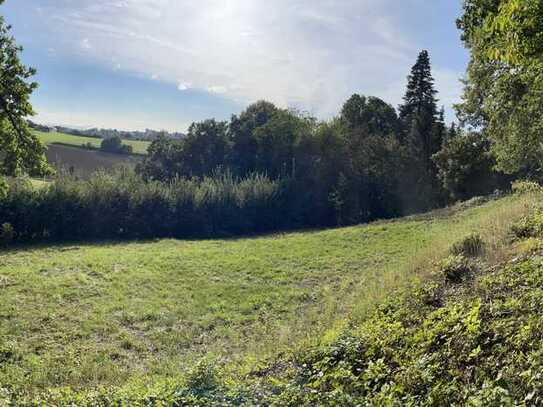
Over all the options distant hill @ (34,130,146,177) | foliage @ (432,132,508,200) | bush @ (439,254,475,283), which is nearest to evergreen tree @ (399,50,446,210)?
foliage @ (432,132,508,200)

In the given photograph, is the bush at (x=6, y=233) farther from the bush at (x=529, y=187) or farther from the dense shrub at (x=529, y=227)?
the dense shrub at (x=529, y=227)

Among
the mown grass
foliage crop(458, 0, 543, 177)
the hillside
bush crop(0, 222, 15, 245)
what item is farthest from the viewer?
the hillside

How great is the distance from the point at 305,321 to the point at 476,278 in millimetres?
3187

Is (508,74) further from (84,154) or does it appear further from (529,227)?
(84,154)

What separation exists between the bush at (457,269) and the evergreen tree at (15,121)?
31.5ft

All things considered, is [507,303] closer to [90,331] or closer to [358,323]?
[358,323]

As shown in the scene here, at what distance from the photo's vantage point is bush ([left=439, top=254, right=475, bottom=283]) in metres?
5.92

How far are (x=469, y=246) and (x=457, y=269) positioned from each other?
1460 millimetres

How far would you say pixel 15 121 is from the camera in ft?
34.9

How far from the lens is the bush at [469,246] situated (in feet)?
22.9

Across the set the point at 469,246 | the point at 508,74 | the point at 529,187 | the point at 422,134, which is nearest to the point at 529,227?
the point at 469,246

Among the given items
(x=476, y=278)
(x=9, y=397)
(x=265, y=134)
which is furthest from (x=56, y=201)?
(x=476, y=278)

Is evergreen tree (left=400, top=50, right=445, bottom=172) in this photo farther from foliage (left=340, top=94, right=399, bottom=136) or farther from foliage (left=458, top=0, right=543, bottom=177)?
foliage (left=458, top=0, right=543, bottom=177)

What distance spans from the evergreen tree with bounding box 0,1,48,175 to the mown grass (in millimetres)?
3037
